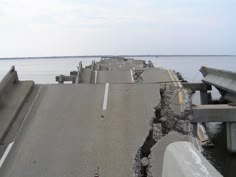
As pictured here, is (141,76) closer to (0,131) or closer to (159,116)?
(159,116)

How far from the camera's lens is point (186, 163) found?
9.43 feet

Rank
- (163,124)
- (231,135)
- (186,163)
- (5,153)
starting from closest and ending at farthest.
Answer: (186,163) < (5,153) < (163,124) < (231,135)

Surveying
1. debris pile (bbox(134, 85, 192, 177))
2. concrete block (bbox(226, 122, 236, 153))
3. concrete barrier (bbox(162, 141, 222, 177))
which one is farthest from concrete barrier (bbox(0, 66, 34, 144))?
concrete block (bbox(226, 122, 236, 153))

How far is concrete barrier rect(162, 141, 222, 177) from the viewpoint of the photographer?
2.65 m

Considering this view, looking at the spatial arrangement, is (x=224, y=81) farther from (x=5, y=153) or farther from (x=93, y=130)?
(x=5, y=153)

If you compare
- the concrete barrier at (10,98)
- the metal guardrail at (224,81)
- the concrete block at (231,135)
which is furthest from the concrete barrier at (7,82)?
the metal guardrail at (224,81)

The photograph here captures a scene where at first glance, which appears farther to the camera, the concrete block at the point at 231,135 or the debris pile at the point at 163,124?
the concrete block at the point at 231,135

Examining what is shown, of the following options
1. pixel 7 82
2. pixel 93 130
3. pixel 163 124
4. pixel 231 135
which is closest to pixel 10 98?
pixel 7 82

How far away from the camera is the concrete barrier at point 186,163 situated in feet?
8.71

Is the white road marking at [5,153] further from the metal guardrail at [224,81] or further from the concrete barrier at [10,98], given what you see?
the metal guardrail at [224,81]

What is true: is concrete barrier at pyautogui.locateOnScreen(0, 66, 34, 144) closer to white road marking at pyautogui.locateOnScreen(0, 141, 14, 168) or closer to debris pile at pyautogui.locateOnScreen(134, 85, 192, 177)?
white road marking at pyautogui.locateOnScreen(0, 141, 14, 168)

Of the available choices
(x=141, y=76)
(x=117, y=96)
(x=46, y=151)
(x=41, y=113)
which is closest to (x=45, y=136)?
(x=46, y=151)

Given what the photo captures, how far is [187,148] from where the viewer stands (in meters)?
3.24

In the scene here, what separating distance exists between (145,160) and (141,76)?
13868mm
